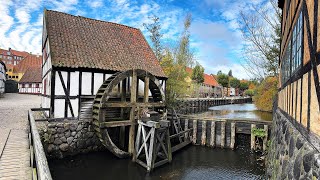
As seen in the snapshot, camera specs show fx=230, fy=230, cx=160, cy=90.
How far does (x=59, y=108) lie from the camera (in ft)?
31.1

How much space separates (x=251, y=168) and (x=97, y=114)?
20.9 feet

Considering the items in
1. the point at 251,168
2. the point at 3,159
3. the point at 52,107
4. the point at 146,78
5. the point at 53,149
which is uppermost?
the point at 146,78

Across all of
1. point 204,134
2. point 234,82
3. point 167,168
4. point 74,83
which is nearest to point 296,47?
point 167,168

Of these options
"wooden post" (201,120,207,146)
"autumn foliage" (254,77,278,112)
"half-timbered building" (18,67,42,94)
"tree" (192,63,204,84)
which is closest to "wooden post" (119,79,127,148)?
"wooden post" (201,120,207,146)

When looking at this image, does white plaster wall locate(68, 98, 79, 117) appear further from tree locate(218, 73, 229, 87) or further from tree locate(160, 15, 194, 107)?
tree locate(218, 73, 229, 87)

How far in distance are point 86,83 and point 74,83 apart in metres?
0.51

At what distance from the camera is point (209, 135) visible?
12.1 m

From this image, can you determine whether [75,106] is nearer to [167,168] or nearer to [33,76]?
[167,168]

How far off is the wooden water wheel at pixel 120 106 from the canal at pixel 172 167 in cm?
79

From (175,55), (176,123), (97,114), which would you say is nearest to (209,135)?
(176,123)

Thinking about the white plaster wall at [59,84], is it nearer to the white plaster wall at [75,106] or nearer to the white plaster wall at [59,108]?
the white plaster wall at [59,108]

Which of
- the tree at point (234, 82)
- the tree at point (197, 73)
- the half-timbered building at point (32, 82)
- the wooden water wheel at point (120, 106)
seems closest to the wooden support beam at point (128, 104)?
the wooden water wheel at point (120, 106)

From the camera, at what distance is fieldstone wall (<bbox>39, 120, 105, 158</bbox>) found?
8688 millimetres

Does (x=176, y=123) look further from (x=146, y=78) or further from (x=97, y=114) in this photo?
(x=97, y=114)
